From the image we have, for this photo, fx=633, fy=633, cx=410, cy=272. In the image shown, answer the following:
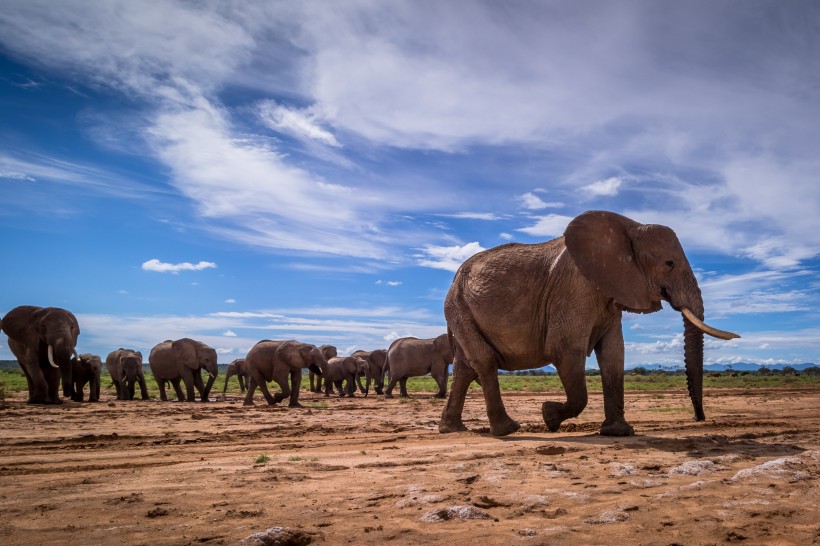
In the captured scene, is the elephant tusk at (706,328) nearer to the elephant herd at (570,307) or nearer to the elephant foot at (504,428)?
the elephant herd at (570,307)

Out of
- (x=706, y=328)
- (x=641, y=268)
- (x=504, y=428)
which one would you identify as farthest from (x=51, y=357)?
(x=706, y=328)

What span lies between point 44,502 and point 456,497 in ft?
11.4

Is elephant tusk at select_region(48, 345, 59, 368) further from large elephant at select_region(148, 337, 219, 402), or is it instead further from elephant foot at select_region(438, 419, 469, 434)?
elephant foot at select_region(438, 419, 469, 434)

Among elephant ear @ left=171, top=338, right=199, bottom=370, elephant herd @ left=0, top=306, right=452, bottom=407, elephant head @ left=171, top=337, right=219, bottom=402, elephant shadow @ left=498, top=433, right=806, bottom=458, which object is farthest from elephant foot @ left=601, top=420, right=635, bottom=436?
elephant ear @ left=171, top=338, right=199, bottom=370

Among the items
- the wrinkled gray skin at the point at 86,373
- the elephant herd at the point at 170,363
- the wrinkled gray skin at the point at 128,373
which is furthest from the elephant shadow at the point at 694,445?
the wrinkled gray skin at the point at 128,373

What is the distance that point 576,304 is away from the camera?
9.38m

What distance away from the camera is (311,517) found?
459 centimetres

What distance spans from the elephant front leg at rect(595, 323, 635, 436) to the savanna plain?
0.53 metres

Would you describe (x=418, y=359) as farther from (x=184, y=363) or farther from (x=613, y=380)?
(x=613, y=380)

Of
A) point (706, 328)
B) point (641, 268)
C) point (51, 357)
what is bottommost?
point (51, 357)

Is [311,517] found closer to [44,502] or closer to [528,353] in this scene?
[44,502]

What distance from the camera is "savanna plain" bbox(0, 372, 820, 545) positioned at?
4117 millimetres

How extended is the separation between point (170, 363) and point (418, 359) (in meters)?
11.8

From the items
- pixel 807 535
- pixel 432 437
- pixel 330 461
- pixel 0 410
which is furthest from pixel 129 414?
pixel 807 535
